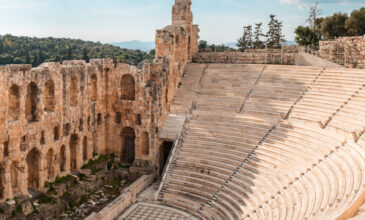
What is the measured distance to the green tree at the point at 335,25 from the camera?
40.3 m

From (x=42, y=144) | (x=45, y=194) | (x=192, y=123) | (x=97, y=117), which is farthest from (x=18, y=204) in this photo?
(x=192, y=123)

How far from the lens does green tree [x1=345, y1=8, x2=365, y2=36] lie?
1458 inches

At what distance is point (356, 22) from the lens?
3734 cm

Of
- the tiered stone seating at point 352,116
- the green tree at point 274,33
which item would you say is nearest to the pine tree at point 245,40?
the green tree at point 274,33

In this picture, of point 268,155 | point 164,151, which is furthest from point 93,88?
point 268,155

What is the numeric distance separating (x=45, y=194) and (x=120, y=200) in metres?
4.14

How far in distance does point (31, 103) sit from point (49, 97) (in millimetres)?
1287

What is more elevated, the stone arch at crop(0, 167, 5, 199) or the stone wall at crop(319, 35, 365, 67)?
the stone wall at crop(319, 35, 365, 67)

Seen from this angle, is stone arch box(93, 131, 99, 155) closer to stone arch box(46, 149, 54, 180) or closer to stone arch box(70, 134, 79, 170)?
stone arch box(70, 134, 79, 170)

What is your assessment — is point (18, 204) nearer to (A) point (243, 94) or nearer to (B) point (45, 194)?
(B) point (45, 194)

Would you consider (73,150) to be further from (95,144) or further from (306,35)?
(306,35)

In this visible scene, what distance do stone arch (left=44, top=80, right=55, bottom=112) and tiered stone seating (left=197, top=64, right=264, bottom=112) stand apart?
9915 millimetres

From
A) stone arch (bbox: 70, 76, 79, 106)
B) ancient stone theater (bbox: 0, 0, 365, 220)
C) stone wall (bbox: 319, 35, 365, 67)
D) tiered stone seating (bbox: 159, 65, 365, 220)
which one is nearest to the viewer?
tiered stone seating (bbox: 159, 65, 365, 220)

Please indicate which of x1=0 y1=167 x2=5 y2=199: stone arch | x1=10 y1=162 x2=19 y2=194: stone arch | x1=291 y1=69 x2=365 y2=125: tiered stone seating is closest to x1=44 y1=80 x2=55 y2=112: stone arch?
x1=10 y1=162 x2=19 y2=194: stone arch
